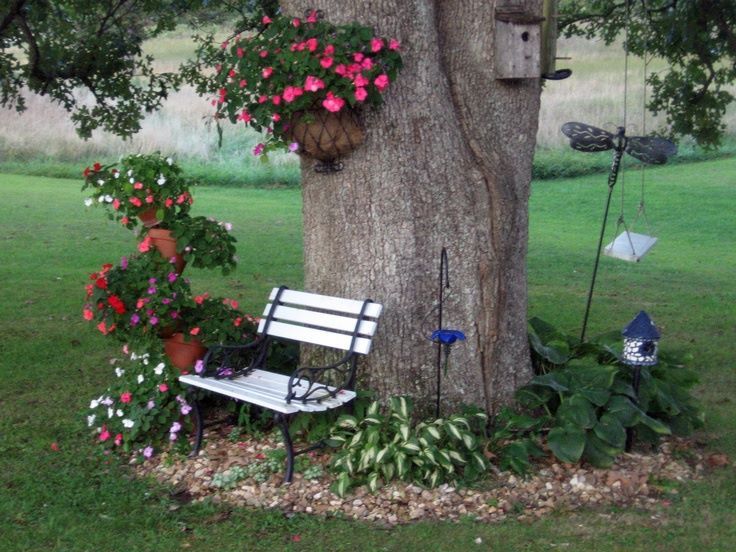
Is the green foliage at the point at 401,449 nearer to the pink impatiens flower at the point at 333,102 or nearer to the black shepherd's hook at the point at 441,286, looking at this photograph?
the black shepherd's hook at the point at 441,286

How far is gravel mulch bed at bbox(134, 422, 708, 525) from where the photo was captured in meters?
5.09

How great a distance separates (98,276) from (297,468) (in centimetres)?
162

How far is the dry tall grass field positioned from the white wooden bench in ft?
60.5

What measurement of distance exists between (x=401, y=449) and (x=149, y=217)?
2.10 meters

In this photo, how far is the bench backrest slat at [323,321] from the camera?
Result: 542 centimetres

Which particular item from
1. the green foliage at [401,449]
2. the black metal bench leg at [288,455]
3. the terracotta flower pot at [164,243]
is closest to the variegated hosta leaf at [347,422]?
the green foliage at [401,449]

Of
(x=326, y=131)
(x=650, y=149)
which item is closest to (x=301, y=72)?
(x=326, y=131)

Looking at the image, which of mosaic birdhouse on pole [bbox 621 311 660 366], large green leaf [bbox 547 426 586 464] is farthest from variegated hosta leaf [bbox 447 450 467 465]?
mosaic birdhouse on pole [bbox 621 311 660 366]

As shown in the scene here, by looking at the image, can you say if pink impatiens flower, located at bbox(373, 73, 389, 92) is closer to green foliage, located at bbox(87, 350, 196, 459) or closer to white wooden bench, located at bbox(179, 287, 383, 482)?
white wooden bench, located at bbox(179, 287, 383, 482)

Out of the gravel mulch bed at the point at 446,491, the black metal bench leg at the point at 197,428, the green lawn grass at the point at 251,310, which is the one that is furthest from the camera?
the black metal bench leg at the point at 197,428

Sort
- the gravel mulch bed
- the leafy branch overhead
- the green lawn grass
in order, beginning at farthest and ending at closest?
the leafy branch overhead → the gravel mulch bed → the green lawn grass

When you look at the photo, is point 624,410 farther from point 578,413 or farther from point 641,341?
point 641,341

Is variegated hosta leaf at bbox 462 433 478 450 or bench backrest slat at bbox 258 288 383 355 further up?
bench backrest slat at bbox 258 288 383 355

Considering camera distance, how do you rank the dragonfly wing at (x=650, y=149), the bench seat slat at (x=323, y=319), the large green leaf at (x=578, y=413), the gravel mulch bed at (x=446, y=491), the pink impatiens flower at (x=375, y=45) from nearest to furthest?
the gravel mulch bed at (x=446, y=491) → the pink impatiens flower at (x=375, y=45) → the bench seat slat at (x=323, y=319) → the large green leaf at (x=578, y=413) → the dragonfly wing at (x=650, y=149)
